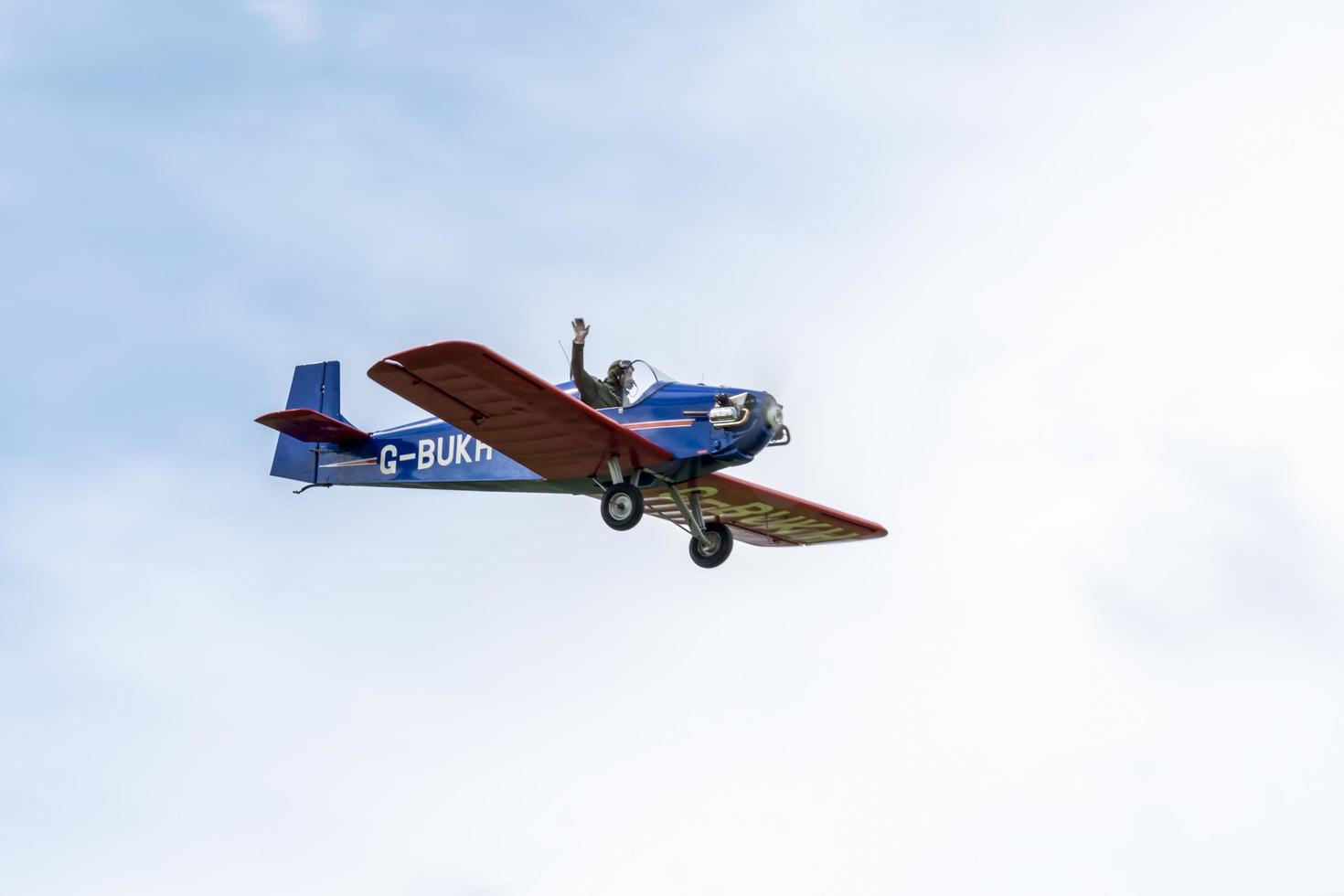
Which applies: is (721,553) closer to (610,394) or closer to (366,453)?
(610,394)

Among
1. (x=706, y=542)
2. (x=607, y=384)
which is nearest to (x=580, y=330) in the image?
(x=607, y=384)

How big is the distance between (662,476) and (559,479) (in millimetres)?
1412

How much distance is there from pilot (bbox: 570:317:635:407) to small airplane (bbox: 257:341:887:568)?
0.10 m

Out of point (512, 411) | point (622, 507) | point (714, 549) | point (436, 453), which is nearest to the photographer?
point (512, 411)

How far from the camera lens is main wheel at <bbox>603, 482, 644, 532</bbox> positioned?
1845 centimetres

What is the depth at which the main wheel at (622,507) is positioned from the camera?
1845cm

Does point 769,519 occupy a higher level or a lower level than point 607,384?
lower

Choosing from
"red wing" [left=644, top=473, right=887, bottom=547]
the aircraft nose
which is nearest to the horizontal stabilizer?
"red wing" [left=644, top=473, right=887, bottom=547]

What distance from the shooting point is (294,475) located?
2175 centimetres

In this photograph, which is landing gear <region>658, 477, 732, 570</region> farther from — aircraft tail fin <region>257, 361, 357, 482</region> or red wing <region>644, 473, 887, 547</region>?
aircraft tail fin <region>257, 361, 357, 482</region>

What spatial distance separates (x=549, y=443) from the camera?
1859 centimetres

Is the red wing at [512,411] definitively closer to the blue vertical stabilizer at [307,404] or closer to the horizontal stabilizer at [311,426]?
the horizontal stabilizer at [311,426]

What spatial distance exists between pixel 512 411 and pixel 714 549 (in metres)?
4.07

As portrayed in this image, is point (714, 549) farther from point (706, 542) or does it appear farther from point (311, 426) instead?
point (311, 426)
